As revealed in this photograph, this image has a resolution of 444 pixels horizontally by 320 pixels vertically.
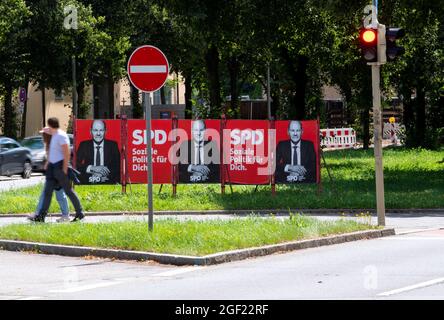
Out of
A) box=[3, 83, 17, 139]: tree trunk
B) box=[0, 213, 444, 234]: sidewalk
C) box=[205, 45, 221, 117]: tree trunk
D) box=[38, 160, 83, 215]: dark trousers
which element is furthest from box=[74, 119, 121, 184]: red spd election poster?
box=[3, 83, 17, 139]: tree trunk

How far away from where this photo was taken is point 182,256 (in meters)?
13.7

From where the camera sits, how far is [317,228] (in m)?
16.7

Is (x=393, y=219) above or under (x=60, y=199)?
under

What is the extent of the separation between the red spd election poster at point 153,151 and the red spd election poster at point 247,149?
141cm

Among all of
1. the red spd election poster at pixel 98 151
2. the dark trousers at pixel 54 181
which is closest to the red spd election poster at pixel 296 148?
the red spd election poster at pixel 98 151

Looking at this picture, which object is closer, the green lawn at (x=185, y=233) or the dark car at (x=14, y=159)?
the green lawn at (x=185, y=233)

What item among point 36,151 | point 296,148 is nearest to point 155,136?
point 296,148

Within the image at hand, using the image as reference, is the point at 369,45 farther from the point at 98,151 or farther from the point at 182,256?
the point at 98,151

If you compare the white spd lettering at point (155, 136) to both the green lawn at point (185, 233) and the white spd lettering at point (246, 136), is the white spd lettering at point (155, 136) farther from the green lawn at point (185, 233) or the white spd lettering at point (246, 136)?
the green lawn at point (185, 233)

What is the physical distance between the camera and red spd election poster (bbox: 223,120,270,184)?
84.6 ft

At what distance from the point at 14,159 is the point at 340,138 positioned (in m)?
33.3

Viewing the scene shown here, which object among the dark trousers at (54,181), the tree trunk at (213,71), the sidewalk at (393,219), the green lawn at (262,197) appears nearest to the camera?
the dark trousers at (54,181)

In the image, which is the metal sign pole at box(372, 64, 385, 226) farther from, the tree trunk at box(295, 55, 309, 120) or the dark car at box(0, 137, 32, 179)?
the tree trunk at box(295, 55, 309, 120)

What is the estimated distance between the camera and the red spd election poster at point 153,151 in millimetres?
25969
